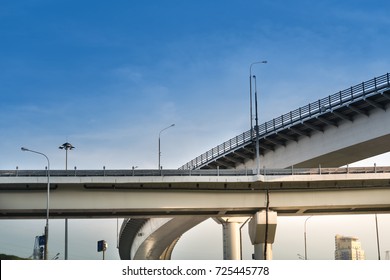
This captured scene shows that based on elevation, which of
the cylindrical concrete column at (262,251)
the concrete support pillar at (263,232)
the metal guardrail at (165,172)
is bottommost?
the cylindrical concrete column at (262,251)

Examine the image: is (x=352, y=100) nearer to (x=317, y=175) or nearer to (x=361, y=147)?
(x=361, y=147)

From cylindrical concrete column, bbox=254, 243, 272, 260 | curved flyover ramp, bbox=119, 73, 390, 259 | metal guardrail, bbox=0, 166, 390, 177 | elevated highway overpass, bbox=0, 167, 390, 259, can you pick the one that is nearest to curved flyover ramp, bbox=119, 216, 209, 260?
curved flyover ramp, bbox=119, 73, 390, 259

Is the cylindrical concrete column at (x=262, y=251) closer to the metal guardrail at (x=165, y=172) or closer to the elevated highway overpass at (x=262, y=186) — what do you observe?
the elevated highway overpass at (x=262, y=186)

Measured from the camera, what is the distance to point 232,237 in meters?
84.6

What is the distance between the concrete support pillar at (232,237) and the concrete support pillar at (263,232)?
24.1 m

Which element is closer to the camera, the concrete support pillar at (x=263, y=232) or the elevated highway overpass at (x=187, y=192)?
the elevated highway overpass at (x=187, y=192)

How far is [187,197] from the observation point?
189 feet

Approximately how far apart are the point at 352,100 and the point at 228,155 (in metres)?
22.1

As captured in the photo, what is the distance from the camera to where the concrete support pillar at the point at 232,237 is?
8444cm

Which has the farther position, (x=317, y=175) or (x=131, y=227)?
(x=131, y=227)

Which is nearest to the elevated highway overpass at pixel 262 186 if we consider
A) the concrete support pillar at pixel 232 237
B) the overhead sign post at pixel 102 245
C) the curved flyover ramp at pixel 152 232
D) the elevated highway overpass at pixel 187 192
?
the elevated highway overpass at pixel 187 192

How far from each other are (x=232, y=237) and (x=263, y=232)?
26.1 metres

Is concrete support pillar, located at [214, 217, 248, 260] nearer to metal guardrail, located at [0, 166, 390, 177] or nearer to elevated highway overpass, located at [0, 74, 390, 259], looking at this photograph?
elevated highway overpass, located at [0, 74, 390, 259]
